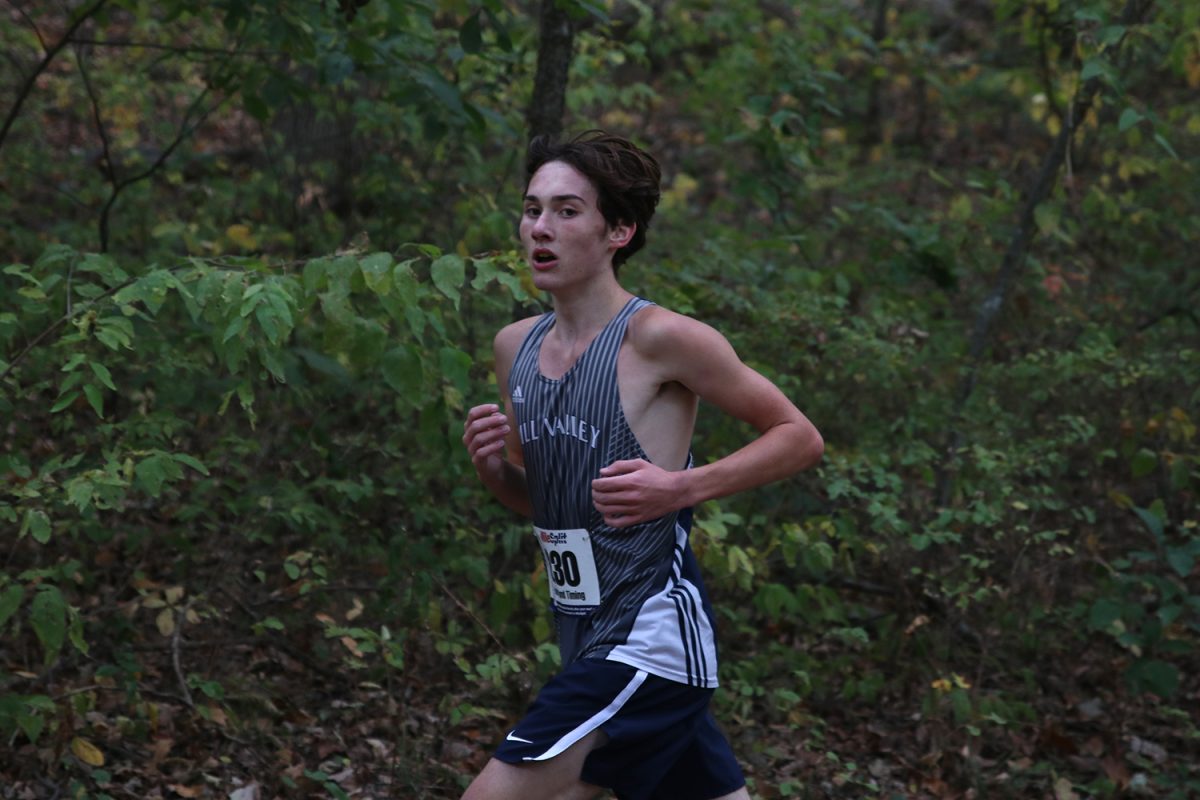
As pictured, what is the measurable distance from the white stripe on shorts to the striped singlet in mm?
36

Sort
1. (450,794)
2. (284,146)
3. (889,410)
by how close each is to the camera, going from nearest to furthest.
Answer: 1. (450,794)
2. (889,410)
3. (284,146)

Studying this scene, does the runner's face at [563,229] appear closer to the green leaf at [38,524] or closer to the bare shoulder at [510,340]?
the bare shoulder at [510,340]

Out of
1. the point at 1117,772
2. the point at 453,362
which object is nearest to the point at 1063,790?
the point at 1117,772

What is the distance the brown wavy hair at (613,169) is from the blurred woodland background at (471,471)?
501mm

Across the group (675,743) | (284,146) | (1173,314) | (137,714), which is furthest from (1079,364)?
(284,146)

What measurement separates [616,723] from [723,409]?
69 cm

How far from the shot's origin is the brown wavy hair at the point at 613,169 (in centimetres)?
293

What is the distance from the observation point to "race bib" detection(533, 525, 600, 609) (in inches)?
113

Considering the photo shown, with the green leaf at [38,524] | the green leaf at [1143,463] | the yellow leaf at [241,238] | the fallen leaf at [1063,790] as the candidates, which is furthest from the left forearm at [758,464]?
the yellow leaf at [241,238]

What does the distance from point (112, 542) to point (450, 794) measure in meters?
2.11

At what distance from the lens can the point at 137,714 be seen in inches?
176

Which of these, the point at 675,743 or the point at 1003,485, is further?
the point at 1003,485

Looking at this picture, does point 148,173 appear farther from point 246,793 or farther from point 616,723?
point 616,723

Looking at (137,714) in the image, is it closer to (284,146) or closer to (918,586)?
(918,586)
